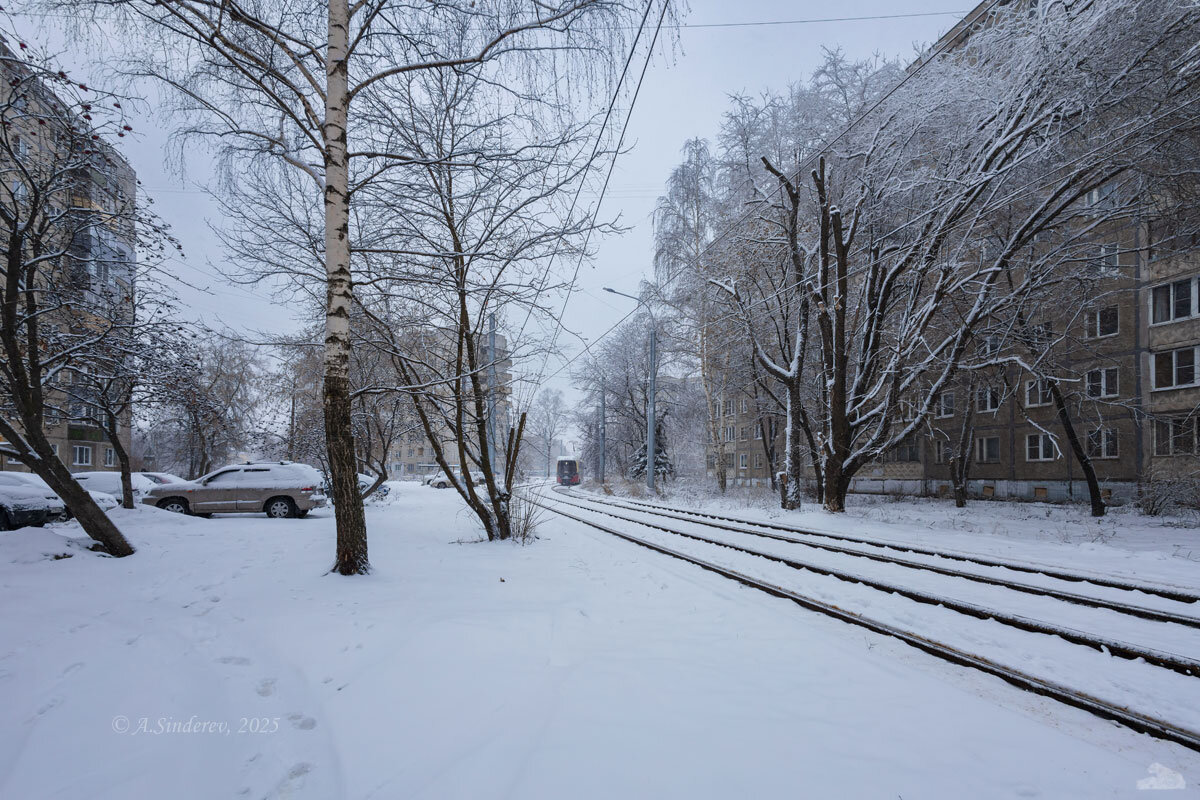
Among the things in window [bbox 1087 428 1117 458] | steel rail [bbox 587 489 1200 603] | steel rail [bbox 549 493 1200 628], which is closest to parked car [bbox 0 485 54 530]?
steel rail [bbox 549 493 1200 628]

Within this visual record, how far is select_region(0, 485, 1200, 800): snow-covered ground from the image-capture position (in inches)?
90.9

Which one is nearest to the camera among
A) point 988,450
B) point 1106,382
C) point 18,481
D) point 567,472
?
point 18,481

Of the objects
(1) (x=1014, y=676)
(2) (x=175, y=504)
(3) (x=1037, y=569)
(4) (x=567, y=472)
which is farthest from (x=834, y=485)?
(4) (x=567, y=472)

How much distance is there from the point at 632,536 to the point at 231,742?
8.04 m

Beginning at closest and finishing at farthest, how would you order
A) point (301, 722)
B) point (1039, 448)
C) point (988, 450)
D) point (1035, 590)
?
point (301, 722) → point (1035, 590) → point (1039, 448) → point (988, 450)

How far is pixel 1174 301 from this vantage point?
19.6 metres

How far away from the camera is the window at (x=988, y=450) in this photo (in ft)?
87.4

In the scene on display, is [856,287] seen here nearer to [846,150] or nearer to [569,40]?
[846,150]

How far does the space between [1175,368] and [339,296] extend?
93.8 ft

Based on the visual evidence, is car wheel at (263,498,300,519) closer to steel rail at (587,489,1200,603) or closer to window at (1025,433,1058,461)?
steel rail at (587,489,1200,603)

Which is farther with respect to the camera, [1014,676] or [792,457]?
[792,457]

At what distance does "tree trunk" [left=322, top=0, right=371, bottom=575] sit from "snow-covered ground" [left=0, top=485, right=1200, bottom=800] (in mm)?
719

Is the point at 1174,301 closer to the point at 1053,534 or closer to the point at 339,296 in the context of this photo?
the point at 1053,534

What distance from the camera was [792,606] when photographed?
17.0 ft
